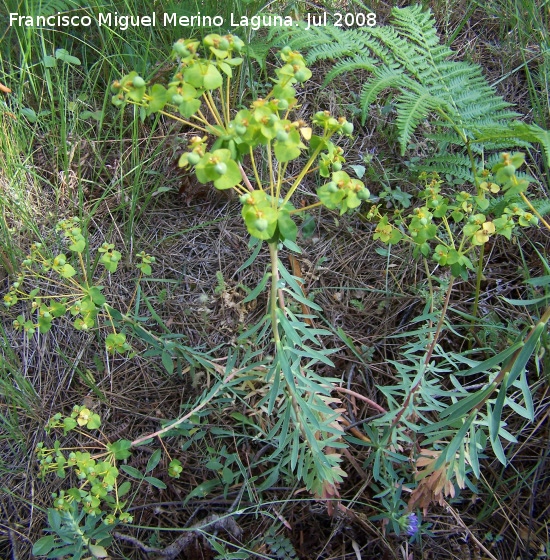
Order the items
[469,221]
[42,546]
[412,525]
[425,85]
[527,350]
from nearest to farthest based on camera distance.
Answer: [527,350] < [469,221] < [42,546] < [412,525] < [425,85]

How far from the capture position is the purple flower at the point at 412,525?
1.82m

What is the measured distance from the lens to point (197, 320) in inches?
94.0

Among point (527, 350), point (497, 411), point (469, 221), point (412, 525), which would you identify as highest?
point (469, 221)

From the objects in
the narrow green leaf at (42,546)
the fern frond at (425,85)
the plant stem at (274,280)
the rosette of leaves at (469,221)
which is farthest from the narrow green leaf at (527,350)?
the narrow green leaf at (42,546)

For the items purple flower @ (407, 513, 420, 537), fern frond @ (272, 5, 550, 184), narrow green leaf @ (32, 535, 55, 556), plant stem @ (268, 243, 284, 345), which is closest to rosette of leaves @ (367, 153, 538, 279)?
plant stem @ (268, 243, 284, 345)

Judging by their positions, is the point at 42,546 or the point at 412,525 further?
the point at 412,525

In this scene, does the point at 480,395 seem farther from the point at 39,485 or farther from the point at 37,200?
the point at 37,200

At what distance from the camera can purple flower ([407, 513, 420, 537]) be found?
1824mm

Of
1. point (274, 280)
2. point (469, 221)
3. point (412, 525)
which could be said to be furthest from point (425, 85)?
point (412, 525)

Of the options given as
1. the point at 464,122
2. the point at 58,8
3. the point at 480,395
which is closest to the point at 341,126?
the point at 480,395

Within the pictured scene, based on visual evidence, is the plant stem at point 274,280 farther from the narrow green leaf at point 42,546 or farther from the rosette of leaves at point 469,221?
the narrow green leaf at point 42,546

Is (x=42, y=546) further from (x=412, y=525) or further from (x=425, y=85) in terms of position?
(x=425, y=85)

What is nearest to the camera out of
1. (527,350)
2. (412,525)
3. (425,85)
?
(527,350)

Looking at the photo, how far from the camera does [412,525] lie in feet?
6.05
